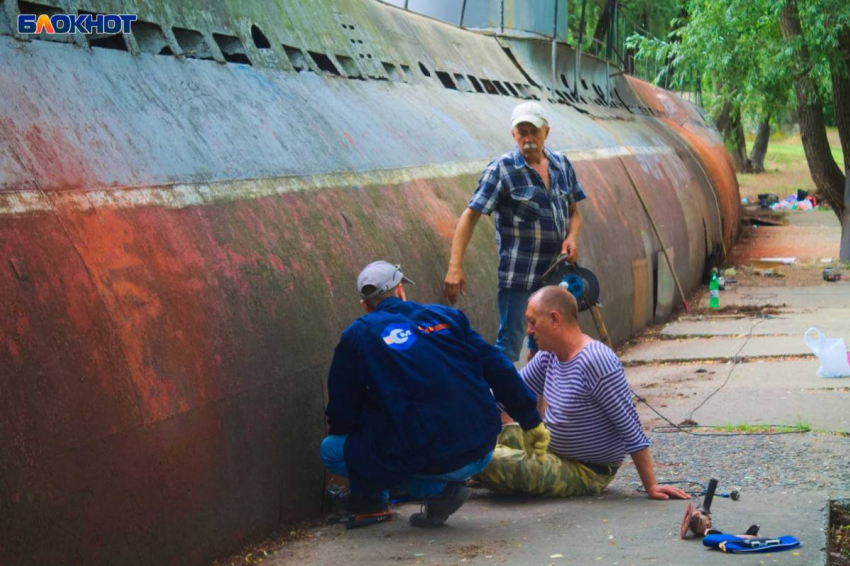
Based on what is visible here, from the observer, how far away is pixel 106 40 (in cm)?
546

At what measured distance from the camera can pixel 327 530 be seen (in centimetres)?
489

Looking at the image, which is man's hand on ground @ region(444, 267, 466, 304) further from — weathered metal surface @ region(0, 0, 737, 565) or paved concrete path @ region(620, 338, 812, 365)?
paved concrete path @ region(620, 338, 812, 365)

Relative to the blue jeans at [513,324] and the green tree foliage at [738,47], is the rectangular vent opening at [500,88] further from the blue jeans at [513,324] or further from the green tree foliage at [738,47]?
the blue jeans at [513,324]

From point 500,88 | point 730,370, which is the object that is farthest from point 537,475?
point 500,88

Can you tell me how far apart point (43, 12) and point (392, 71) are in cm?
411

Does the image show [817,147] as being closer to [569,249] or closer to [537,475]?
[569,249]

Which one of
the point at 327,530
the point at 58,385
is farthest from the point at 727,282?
the point at 58,385

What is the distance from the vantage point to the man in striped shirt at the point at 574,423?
5148 mm

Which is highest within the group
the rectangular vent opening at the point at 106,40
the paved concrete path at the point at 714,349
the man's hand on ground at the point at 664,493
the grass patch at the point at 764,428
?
the rectangular vent opening at the point at 106,40

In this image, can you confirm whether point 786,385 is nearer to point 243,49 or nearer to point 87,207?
point 243,49

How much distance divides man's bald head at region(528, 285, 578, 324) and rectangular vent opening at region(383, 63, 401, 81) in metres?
3.95

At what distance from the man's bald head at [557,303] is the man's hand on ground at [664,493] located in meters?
0.84

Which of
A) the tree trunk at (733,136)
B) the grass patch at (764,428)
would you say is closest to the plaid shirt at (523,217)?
the grass patch at (764,428)

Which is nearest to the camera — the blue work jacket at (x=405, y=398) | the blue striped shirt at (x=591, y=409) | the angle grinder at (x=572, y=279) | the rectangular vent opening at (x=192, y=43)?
the blue work jacket at (x=405, y=398)
